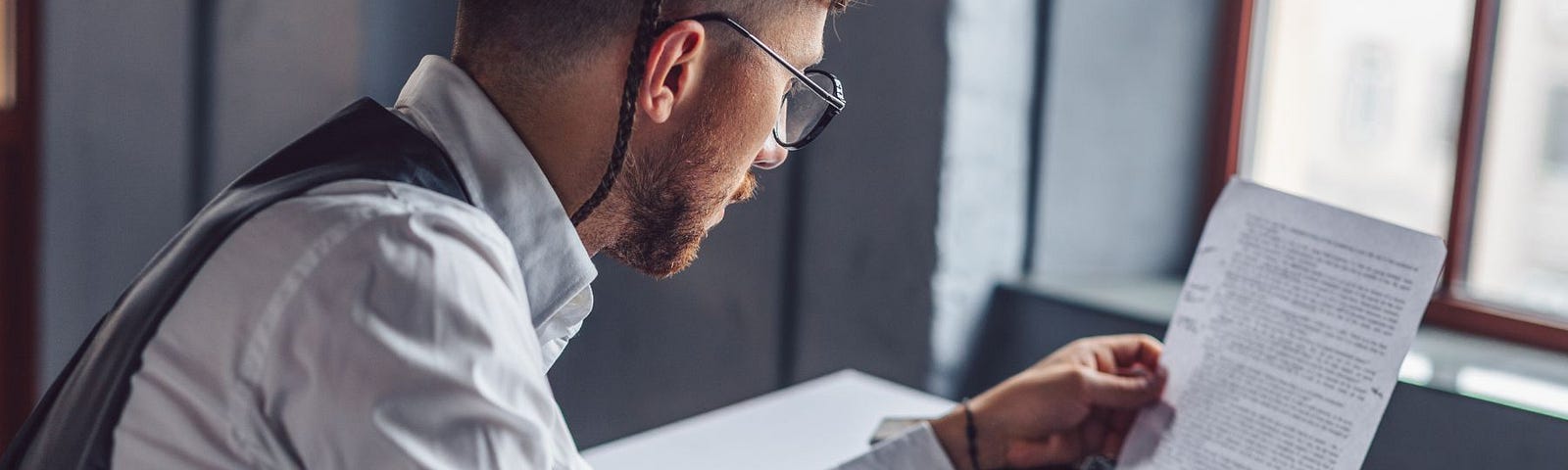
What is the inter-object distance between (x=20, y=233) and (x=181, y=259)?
8.56 feet

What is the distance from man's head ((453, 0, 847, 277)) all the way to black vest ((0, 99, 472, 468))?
12 cm

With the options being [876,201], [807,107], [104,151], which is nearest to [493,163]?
[807,107]

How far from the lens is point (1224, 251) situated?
1143mm

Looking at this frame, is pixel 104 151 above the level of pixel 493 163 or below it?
below

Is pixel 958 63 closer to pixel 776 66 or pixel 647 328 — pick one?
pixel 647 328

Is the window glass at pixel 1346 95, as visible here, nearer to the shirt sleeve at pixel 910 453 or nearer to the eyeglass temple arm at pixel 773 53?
the shirt sleeve at pixel 910 453

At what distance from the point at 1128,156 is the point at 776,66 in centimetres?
140

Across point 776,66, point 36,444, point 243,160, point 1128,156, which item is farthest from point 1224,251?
point 243,160

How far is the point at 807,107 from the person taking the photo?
1.11 metres

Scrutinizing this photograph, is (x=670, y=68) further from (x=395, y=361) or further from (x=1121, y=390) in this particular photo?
(x=1121, y=390)

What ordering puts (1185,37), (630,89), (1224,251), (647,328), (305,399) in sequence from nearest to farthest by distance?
(305,399), (630,89), (1224,251), (1185,37), (647,328)

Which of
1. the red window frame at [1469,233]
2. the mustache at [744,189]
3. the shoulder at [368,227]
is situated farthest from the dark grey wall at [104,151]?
the red window frame at [1469,233]

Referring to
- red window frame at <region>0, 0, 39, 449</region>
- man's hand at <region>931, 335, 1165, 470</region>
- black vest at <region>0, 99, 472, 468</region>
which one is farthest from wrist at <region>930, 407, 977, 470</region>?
red window frame at <region>0, 0, 39, 449</region>

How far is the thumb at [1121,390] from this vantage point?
47.3 inches
